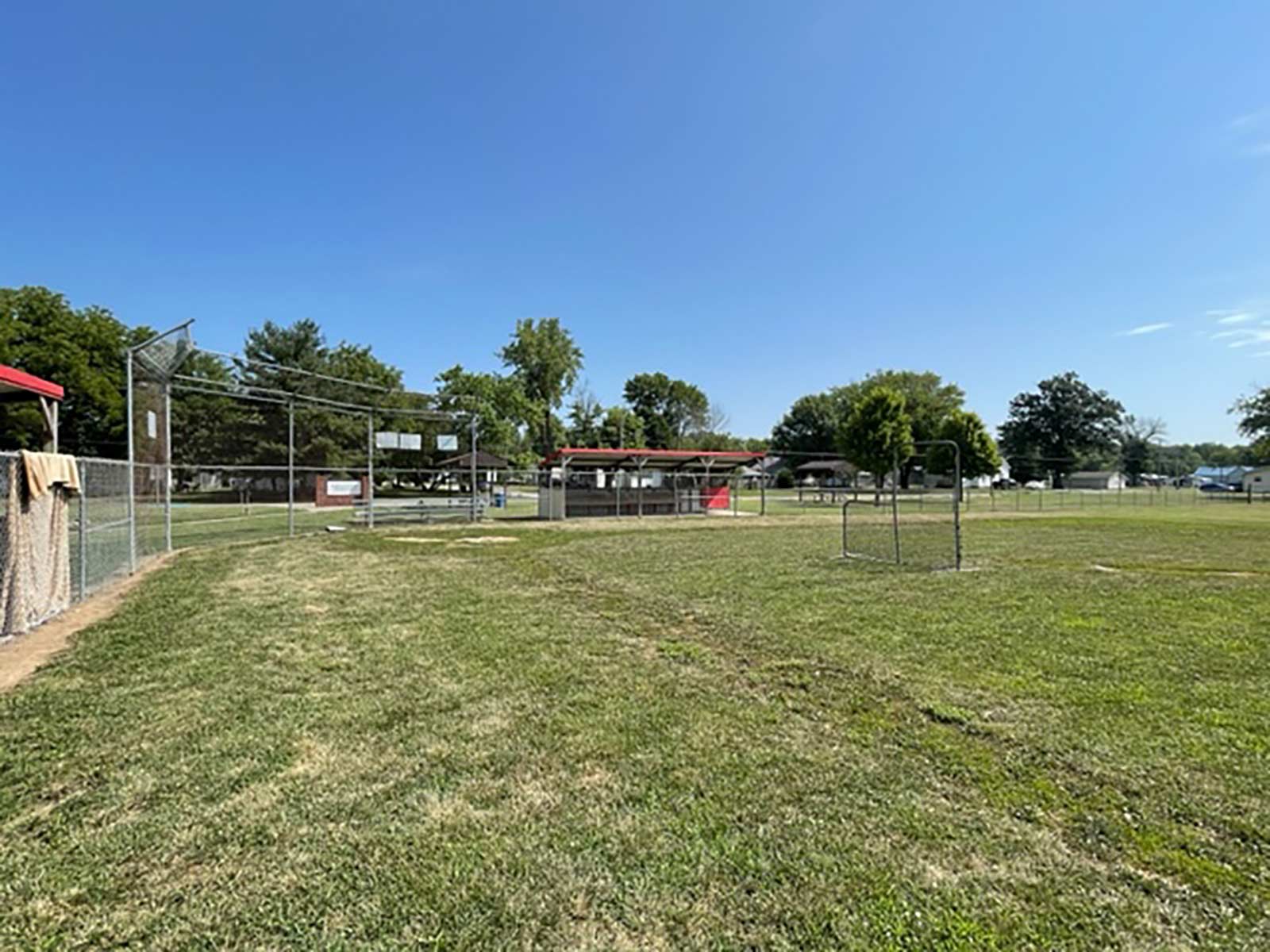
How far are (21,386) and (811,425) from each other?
7144cm

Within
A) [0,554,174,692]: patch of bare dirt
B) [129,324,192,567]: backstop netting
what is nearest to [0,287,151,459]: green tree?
[129,324,192,567]: backstop netting

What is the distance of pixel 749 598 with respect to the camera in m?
7.61

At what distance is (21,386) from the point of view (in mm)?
5949

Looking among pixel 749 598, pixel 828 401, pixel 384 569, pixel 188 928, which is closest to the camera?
pixel 188 928

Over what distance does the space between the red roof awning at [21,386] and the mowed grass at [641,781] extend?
2336mm

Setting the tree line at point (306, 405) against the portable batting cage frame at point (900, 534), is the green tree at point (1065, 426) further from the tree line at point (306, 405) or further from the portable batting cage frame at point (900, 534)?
the portable batting cage frame at point (900, 534)

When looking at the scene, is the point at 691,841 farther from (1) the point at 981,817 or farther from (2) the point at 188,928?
(2) the point at 188,928

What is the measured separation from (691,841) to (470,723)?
5.54 ft

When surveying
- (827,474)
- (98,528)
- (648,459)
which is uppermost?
(648,459)

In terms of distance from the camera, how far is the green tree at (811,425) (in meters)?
70.5

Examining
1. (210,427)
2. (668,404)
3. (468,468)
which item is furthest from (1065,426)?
(210,427)

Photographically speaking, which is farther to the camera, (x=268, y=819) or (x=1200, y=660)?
(x=1200, y=660)

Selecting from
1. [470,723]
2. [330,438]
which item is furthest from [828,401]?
[470,723]

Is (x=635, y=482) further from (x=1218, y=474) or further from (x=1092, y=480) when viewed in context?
(x=1218, y=474)
